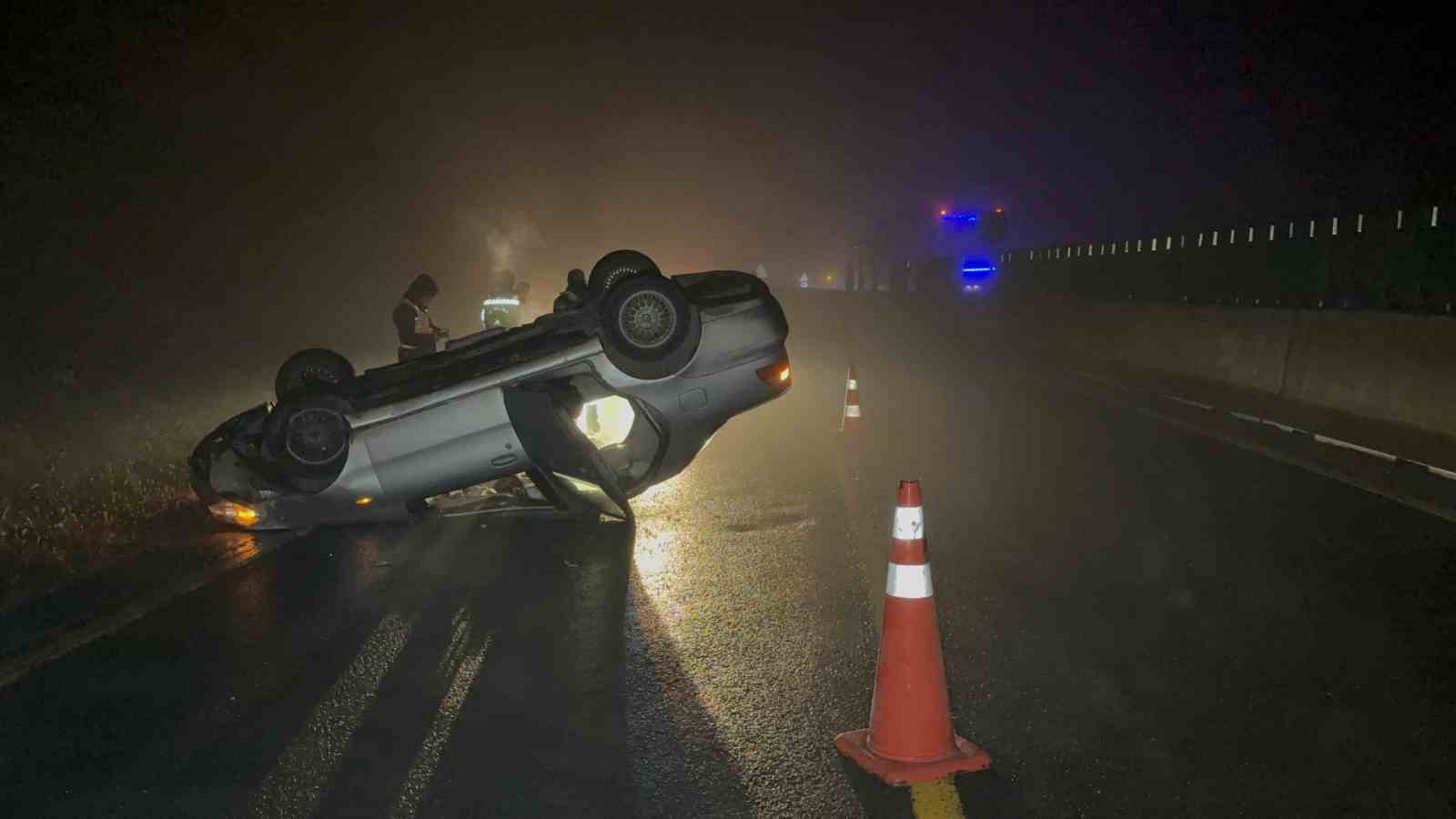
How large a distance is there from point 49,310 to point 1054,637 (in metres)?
15.2

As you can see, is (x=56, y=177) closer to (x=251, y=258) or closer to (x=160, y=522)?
(x=251, y=258)

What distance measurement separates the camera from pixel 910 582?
4.50 meters

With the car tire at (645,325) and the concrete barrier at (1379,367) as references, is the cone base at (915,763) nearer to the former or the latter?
the car tire at (645,325)

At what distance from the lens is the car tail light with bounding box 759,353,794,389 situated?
814 cm

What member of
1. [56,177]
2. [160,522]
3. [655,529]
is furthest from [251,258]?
[655,529]

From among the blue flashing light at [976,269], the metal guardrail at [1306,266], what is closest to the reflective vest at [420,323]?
the metal guardrail at [1306,266]

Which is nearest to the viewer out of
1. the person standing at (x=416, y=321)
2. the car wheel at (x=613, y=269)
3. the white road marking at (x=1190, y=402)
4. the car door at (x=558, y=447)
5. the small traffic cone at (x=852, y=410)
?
the car door at (x=558, y=447)

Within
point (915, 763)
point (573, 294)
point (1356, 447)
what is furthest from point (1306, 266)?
point (915, 763)

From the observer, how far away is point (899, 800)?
3.95 meters

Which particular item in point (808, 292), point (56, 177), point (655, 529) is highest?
point (56, 177)

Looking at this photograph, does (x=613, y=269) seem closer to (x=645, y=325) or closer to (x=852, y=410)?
(x=645, y=325)

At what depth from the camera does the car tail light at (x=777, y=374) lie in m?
8.14

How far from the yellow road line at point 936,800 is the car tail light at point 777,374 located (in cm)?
429

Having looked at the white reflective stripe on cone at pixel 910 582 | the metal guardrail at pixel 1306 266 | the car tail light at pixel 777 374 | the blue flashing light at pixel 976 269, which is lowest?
the blue flashing light at pixel 976 269
